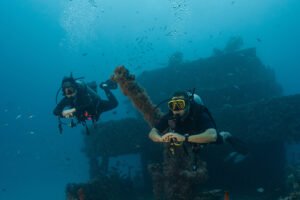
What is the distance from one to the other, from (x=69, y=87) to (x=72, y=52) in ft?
476

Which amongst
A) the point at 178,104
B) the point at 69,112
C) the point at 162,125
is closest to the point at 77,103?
the point at 69,112

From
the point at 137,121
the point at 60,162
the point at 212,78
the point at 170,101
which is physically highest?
the point at 60,162

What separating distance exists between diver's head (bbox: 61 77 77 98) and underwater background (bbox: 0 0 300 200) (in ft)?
134

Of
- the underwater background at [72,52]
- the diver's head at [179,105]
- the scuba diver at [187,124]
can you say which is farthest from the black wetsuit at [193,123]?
the underwater background at [72,52]

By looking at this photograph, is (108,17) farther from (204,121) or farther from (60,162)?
(204,121)

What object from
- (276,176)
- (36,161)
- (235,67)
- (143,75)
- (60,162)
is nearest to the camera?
(276,176)

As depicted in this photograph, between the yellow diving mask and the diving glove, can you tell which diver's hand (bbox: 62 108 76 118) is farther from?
the yellow diving mask

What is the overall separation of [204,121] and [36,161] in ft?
257

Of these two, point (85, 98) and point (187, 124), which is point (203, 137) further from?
point (85, 98)

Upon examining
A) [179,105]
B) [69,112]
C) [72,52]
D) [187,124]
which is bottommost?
[187,124]

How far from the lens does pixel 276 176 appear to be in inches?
559

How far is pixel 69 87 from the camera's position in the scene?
881 cm

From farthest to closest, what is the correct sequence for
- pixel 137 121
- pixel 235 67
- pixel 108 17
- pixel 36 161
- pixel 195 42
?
pixel 195 42, pixel 108 17, pixel 36 161, pixel 235 67, pixel 137 121

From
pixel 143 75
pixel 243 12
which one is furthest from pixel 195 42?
pixel 143 75
